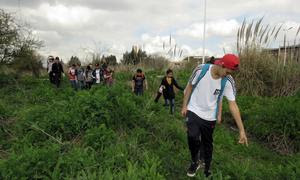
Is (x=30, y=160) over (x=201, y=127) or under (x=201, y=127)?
under

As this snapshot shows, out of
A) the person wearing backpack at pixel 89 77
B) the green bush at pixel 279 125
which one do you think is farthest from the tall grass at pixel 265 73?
the person wearing backpack at pixel 89 77

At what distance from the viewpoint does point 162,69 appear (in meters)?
15.7

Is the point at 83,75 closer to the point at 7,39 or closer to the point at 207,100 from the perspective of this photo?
the point at 7,39

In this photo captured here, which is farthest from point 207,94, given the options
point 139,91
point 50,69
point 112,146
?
point 50,69

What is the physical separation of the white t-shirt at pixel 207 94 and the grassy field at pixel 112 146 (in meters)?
0.93

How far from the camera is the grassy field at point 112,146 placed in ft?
11.8

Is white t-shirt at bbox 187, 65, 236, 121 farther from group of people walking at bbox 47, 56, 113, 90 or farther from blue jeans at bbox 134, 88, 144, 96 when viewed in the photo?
group of people walking at bbox 47, 56, 113, 90

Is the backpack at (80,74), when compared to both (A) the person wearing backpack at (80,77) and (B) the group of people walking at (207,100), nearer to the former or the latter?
(A) the person wearing backpack at (80,77)

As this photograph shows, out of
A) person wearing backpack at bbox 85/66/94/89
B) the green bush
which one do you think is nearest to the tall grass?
the green bush

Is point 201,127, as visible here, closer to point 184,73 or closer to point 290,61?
point 290,61

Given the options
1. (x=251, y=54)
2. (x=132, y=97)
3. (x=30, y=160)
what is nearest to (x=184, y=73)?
(x=251, y=54)

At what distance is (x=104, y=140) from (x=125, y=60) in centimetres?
1237

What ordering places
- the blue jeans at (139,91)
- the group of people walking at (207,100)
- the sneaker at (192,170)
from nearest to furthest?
1. the group of people walking at (207,100)
2. the sneaker at (192,170)
3. the blue jeans at (139,91)

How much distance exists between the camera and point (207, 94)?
11.7 feet
